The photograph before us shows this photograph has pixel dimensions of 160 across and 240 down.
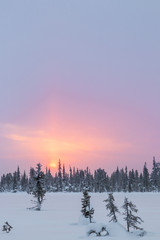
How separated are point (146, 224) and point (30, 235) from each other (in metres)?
13.4

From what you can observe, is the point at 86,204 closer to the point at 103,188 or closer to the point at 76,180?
the point at 103,188

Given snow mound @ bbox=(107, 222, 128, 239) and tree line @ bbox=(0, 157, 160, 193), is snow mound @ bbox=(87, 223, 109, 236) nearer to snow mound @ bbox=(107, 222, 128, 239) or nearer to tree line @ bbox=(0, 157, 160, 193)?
snow mound @ bbox=(107, 222, 128, 239)

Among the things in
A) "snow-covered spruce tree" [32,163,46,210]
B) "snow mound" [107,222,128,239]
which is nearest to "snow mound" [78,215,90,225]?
"snow mound" [107,222,128,239]

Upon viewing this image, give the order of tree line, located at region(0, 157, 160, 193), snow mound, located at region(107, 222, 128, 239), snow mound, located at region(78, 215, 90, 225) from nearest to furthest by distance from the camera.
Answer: snow mound, located at region(107, 222, 128, 239), snow mound, located at region(78, 215, 90, 225), tree line, located at region(0, 157, 160, 193)

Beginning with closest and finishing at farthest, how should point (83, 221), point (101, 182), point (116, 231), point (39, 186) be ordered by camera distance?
1. point (116, 231)
2. point (83, 221)
3. point (39, 186)
4. point (101, 182)

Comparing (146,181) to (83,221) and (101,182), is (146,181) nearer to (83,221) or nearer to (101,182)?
(101,182)

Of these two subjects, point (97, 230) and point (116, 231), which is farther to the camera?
point (116, 231)

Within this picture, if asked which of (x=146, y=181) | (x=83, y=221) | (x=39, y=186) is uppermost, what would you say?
(x=39, y=186)

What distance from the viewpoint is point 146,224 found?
3125 centimetres

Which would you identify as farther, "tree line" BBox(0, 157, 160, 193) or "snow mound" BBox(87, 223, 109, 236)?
"tree line" BBox(0, 157, 160, 193)

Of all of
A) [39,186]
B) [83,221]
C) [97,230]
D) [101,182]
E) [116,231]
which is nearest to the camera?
[97,230]

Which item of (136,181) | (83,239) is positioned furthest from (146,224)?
(136,181)

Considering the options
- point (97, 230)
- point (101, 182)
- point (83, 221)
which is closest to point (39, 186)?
point (83, 221)

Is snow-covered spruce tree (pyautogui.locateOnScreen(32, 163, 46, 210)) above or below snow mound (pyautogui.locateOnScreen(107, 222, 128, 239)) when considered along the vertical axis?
above
